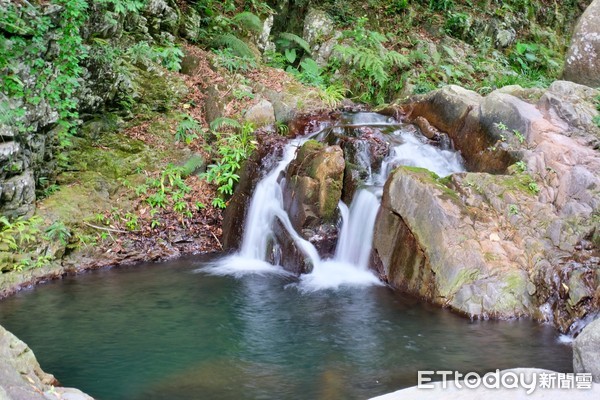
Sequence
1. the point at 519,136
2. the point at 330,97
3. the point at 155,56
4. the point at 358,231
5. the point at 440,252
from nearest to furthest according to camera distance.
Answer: the point at 440,252 < the point at 358,231 < the point at 519,136 < the point at 155,56 < the point at 330,97

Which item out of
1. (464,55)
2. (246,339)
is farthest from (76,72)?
(464,55)

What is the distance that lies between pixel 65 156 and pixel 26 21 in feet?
8.66

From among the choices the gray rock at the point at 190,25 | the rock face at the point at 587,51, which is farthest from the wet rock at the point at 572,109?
the gray rock at the point at 190,25

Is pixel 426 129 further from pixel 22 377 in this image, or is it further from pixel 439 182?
pixel 22 377

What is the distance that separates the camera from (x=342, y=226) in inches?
364

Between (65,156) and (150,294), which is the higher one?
(65,156)

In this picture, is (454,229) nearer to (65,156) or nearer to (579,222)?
(579,222)

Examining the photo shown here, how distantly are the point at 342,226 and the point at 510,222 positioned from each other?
2.66 meters

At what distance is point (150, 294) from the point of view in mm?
8047

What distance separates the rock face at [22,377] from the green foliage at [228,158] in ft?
19.4

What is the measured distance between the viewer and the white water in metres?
8.84

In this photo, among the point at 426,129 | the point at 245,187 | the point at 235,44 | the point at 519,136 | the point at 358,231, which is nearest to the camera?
the point at 358,231

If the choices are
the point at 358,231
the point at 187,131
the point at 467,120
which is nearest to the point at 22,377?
the point at 358,231

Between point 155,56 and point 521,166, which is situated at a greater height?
point 155,56
